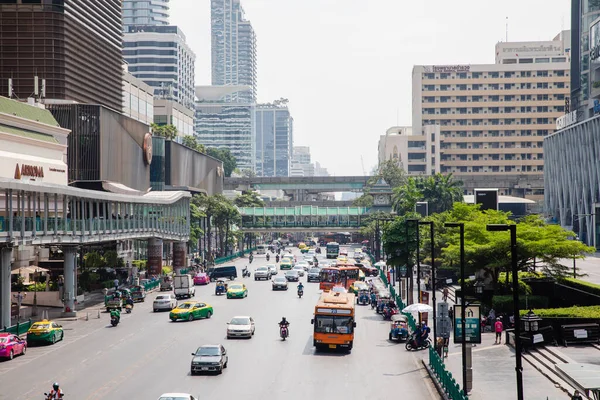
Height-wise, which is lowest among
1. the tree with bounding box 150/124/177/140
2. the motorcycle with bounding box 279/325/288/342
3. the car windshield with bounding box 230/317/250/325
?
the motorcycle with bounding box 279/325/288/342

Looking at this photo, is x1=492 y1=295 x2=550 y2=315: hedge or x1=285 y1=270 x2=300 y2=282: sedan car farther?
x1=285 y1=270 x2=300 y2=282: sedan car

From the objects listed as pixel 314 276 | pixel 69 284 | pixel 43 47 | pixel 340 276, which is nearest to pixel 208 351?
pixel 69 284

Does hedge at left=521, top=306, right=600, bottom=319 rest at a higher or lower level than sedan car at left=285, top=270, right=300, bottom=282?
higher

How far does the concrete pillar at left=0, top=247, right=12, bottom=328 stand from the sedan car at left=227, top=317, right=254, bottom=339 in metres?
14.1

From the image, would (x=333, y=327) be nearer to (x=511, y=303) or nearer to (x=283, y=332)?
(x=283, y=332)

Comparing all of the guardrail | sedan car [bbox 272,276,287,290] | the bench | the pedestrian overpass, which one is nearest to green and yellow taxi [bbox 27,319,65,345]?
the guardrail

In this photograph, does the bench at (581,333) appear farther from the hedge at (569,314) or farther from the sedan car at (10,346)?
the sedan car at (10,346)

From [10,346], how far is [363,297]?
1358 inches

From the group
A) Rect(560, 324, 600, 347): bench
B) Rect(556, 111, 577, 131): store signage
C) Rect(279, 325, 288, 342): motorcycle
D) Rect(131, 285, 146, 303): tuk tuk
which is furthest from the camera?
Rect(556, 111, 577, 131): store signage

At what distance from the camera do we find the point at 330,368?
3866 centimetres

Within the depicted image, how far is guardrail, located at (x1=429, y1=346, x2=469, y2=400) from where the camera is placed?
28188mm

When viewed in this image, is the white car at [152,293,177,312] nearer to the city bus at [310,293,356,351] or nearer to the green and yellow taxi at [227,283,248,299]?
the green and yellow taxi at [227,283,248,299]

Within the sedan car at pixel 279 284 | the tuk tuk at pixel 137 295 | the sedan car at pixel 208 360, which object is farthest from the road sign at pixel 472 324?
the sedan car at pixel 279 284

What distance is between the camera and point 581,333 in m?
42.2
